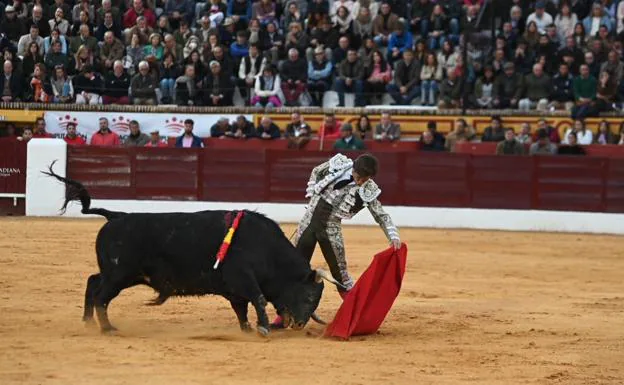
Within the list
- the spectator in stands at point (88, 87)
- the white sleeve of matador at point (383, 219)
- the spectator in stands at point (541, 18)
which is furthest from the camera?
the spectator in stands at point (541, 18)

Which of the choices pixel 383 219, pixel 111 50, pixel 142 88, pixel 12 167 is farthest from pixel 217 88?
pixel 383 219

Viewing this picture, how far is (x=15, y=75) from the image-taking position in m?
17.8

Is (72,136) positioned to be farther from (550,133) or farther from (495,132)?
(550,133)

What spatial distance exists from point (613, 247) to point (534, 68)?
356 cm

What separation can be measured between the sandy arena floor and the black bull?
218 mm

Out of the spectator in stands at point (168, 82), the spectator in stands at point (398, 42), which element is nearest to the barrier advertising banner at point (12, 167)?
the spectator in stands at point (168, 82)

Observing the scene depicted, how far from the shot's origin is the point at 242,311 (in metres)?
7.92

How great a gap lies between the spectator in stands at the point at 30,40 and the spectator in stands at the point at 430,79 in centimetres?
543

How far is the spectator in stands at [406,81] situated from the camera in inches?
691

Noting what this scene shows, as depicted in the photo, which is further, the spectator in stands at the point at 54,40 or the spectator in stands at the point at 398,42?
the spectator in stands at the point at 398,42

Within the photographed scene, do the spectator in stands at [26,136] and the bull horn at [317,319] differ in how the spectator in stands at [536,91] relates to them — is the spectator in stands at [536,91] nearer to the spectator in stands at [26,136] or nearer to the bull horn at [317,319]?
the spectator in stands at [26,136]

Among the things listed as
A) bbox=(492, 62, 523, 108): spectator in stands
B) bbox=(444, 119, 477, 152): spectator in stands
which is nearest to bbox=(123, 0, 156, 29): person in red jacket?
bbox=(444, 119, 477, 152): spectator in stands

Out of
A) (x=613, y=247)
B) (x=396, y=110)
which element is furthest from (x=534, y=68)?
(x=613, y=247)

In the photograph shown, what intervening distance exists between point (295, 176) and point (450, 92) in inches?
97.5
